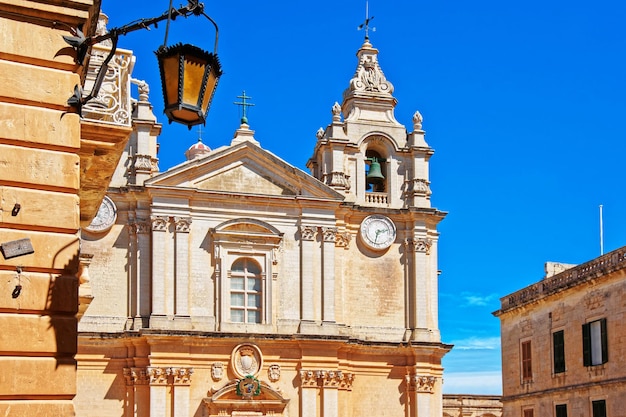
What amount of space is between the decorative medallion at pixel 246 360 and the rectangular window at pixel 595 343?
900 centimetres

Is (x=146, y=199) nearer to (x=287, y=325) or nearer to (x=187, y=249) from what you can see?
(x=187, y=249)

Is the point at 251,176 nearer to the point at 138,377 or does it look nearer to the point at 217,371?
the point at 217,371

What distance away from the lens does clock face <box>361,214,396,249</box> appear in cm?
2947

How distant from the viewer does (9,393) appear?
24.0 ft

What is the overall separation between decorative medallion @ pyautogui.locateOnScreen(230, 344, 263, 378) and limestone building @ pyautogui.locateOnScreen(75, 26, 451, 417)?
3cm

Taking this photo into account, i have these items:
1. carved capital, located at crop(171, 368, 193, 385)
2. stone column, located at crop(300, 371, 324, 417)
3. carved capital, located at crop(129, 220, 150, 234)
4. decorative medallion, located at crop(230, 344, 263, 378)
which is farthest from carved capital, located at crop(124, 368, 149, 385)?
stone column, located at crop(300, 371, 324, 417)

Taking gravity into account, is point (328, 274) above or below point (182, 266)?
below

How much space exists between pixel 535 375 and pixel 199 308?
10.5 meters

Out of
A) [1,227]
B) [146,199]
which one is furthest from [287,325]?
[1,227]

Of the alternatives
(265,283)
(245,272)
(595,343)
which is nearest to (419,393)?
(595,343)

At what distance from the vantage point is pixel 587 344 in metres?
26.3

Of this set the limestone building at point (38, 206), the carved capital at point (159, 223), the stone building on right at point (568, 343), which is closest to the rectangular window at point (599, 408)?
the stone building on right at point (568, 343)

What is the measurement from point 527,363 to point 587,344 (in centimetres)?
410

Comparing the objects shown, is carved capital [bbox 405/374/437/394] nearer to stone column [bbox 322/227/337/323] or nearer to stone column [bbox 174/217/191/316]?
stone column [bbox 322/227/337/323]
